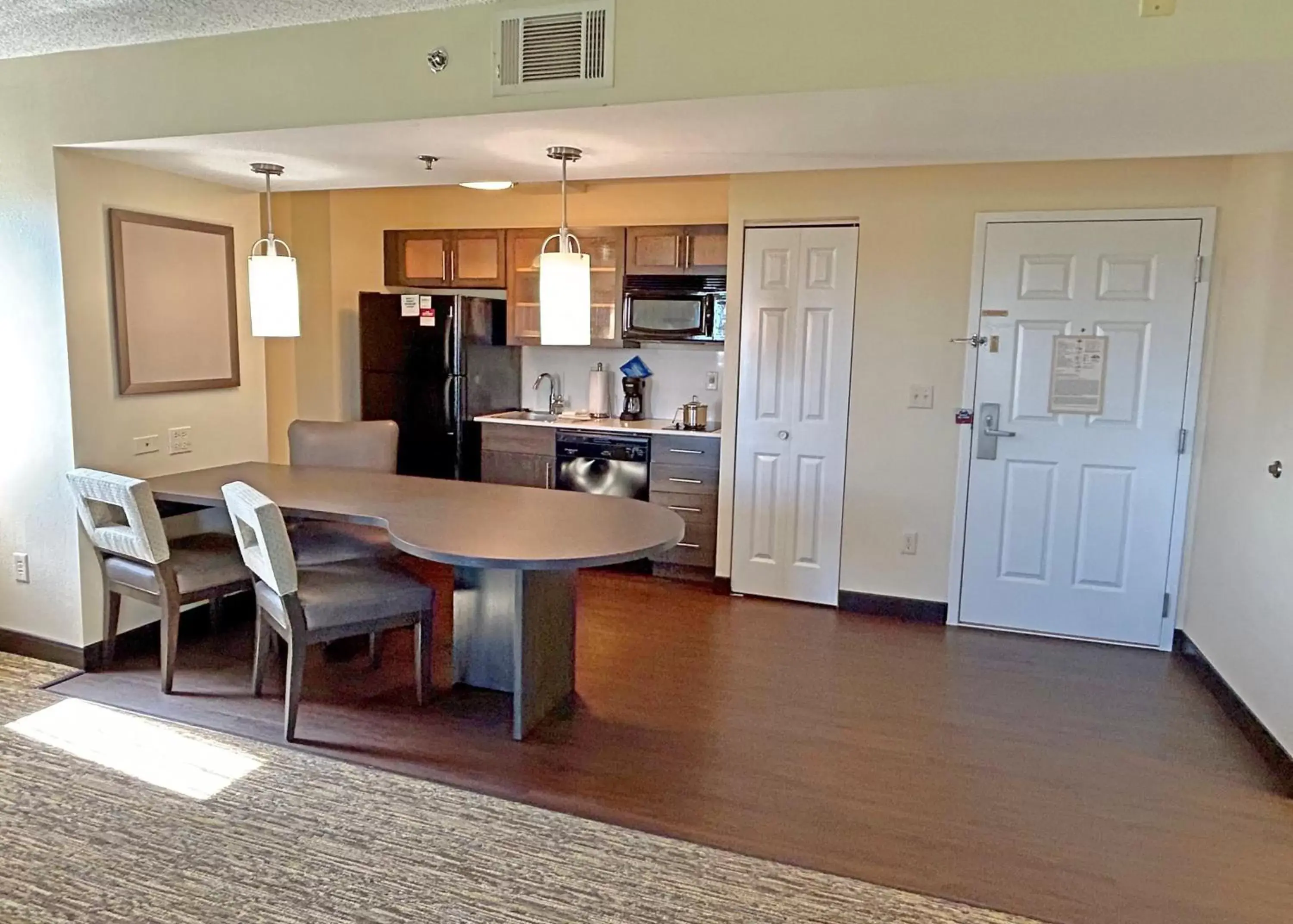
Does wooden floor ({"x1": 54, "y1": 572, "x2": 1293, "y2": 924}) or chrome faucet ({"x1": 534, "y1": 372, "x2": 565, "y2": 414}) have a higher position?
chrome faucet ({"x1": 534, "y1": 372, "x2": 565, "y2": 414})

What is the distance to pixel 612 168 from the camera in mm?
3297

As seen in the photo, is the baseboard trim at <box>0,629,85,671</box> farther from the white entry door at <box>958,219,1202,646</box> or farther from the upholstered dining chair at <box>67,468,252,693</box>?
the white entry door at <box>958,219,1202,646</box>

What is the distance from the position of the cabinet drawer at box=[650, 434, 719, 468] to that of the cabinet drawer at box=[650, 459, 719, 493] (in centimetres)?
2

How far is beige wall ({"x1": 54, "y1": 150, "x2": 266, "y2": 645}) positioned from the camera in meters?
3.28

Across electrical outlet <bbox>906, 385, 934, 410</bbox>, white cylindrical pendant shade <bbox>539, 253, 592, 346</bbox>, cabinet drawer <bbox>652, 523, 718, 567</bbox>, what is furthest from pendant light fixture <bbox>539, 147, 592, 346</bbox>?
cabinet drawer <bbox>652, 523, 718, 567</bbox>

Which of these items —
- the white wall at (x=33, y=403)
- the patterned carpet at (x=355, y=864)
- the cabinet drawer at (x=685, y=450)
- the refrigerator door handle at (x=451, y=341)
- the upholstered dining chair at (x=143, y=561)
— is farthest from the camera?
the refrigerator door handle at (x=451, y=341)

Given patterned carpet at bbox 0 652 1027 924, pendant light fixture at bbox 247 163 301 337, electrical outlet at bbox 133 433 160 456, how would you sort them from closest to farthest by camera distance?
patterned carpet at bbox 0 652 1027 924, pendant light fixture at bbox 247 163 301 337, electrical outlet at bbox 133 433 160 456

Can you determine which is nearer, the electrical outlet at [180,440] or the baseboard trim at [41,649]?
the baseboard trim at [41,649]

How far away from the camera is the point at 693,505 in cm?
482

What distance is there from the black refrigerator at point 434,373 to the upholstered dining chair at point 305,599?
2187 millimetres

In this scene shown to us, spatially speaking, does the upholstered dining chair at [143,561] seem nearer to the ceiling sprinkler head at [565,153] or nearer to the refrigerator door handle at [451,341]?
the ceiling sprinkler head at [565,153]

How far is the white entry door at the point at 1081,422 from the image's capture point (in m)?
3.84

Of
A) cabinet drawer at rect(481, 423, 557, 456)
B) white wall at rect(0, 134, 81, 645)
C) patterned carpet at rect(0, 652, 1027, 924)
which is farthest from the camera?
cabinet drawer at rect(481, 423, 557, 456)

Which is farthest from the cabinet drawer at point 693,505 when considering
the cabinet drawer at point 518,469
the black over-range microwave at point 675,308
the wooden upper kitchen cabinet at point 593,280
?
the wooden upper kitchen cabinet at point 593,280
